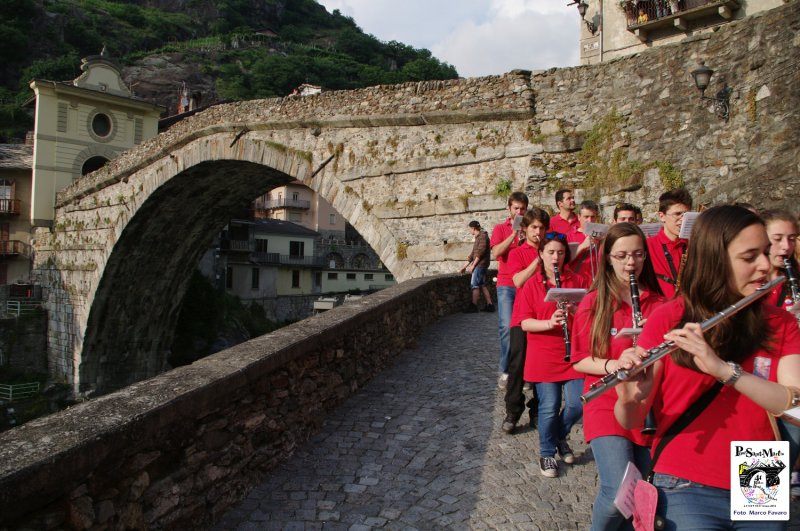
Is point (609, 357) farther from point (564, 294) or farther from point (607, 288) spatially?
point (564, 294)

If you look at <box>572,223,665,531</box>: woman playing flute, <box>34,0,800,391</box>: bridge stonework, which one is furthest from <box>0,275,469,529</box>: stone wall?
<box>34,0,800,391</box>: bridge stonework

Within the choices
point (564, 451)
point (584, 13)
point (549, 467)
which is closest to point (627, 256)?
point (549, 467)

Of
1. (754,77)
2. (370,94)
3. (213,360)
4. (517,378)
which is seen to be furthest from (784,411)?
(370,94)

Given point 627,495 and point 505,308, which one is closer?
point 627,495

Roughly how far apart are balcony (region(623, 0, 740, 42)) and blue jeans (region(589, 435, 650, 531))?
1517 centimetres

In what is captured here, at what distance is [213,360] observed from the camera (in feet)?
11.0

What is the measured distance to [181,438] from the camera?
2740mm

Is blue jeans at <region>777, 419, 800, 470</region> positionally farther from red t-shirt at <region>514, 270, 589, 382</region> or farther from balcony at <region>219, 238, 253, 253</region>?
balcony at <region>219, 238, 253, 253</region>

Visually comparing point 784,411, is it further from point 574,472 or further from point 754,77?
point 754,77

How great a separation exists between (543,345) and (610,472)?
4.33 ft

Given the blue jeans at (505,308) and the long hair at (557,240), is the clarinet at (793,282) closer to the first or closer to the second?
the long hair at (557,240)

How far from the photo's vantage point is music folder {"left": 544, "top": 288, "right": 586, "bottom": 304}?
2.89m

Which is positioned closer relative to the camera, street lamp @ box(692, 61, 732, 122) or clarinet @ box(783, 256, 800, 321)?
clarinet @ box(783, 256, 800, 321)

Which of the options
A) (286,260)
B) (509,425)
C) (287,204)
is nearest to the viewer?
(509,425)
